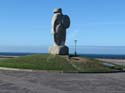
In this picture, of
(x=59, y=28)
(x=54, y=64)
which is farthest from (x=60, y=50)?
(x=54, y=64)

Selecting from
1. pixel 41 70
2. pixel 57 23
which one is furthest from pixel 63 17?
pixel 41 70

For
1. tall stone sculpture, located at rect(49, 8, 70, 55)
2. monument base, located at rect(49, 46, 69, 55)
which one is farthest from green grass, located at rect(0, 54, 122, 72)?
tall stone sculpture, located at rect(49, 8, 70, 55)

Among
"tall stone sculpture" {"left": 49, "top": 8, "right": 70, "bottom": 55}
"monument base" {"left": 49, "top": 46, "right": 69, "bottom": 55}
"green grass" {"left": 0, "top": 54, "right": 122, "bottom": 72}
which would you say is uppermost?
"tall stone sculpture" {"left": 49, "top": 8, "right": 70, "bottom": 55}

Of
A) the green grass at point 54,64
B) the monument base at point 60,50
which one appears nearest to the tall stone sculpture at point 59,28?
the monument base at point 60,50

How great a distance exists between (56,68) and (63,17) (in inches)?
384

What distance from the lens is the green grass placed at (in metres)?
33.5

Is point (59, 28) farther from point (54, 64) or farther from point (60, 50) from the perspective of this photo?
point (54, 64)

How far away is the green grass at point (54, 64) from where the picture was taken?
33.5m

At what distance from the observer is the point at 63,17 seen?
41594 mm

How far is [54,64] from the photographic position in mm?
35094

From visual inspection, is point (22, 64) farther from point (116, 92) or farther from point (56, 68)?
point (116, 92)

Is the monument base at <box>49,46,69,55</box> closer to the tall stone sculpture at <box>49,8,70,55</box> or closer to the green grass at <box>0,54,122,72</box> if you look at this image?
the tall stone sculpture at <box>49,8,70,55</box>

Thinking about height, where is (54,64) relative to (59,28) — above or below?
below

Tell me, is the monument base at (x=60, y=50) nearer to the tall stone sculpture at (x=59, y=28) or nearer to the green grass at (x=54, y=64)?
the tall stone sculpture at (x=59, y=28)
